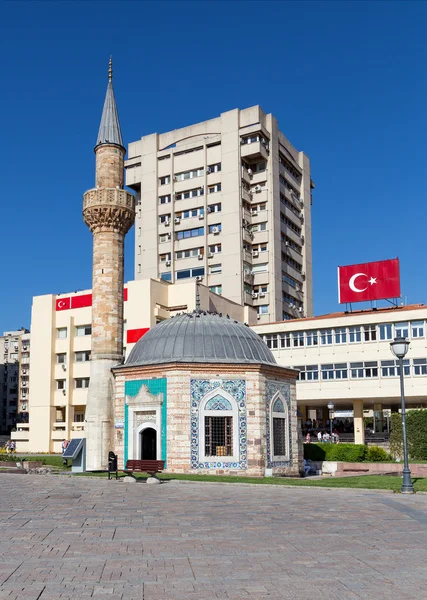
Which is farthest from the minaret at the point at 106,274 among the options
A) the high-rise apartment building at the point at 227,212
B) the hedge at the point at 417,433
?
the high-rise apartment building at the point at 227,212

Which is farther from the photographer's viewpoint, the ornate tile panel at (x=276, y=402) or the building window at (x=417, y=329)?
the building window at (x=417, y=329)

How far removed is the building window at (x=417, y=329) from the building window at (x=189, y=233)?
28.0m

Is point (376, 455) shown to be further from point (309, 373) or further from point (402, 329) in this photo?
point (309, 373)

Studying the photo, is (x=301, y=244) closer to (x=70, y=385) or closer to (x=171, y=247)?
(x=171, y=247)

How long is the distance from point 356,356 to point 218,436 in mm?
20503

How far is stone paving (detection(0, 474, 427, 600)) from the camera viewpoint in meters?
8.15

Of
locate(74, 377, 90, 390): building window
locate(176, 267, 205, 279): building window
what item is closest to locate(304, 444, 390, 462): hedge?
locate(74, 377, 90, 390): building window

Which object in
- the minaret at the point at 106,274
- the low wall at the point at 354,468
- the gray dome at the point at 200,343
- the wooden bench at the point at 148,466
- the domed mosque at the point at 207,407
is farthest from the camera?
the low wall at the point at 354,468

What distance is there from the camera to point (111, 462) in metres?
25.9

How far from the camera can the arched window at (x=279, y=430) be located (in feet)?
99.5

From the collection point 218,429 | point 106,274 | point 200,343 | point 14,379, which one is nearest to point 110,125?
point 106,274

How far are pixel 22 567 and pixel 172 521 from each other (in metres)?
4.88

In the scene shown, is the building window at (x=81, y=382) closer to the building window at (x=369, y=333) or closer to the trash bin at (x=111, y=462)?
the building window at (x=369, y=333)

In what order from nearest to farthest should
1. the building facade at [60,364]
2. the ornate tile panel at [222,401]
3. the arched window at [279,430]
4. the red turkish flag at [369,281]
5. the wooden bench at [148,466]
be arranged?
the wooden bench at [148,466] → the ornate tile panel at [222,401] → the arched window at [279,430] → the red turkish flag at [369,281] → the building facade at [60,364]
